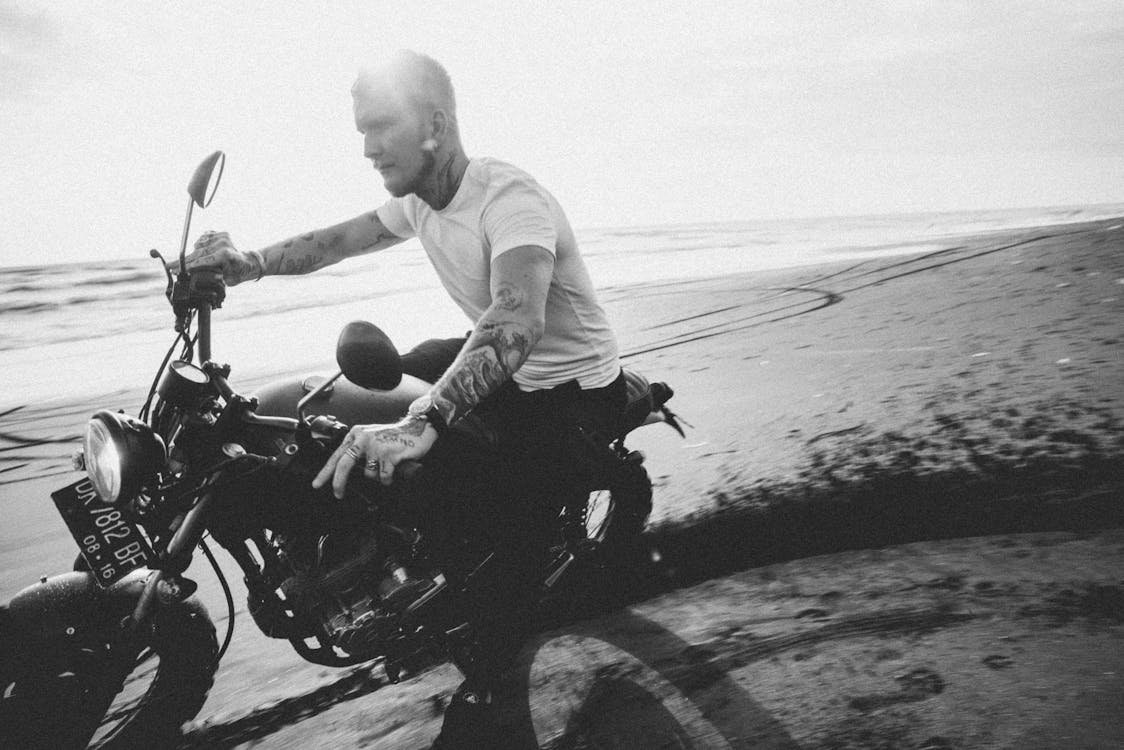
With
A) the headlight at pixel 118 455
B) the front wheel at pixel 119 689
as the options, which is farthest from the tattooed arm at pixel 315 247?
the front wheel at pixel 119 689

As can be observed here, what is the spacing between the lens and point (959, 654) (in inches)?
90.7

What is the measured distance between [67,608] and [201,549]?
0.37 meters

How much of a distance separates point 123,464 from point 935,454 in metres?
3.15

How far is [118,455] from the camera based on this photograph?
197 centimetres

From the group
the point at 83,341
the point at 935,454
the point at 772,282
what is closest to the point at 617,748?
the point at 935,454

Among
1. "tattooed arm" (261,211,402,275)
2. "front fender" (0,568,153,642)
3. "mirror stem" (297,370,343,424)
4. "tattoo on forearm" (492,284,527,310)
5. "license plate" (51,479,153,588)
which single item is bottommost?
"front fender" (0,568,153,642)

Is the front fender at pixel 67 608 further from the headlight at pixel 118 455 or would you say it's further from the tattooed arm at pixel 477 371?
the tattooed arm at pixel 477 371

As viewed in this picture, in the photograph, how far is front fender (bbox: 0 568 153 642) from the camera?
2217 millimetres

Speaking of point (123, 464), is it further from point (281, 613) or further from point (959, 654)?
point (959, 654)

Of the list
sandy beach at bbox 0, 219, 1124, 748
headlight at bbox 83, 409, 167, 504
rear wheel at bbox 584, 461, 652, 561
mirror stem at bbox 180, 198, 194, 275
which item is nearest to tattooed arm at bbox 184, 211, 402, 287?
mirror stem at bbox 180, 198, 194, 275

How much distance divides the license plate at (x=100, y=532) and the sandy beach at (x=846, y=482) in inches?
31.3

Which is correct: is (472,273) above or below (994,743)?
above

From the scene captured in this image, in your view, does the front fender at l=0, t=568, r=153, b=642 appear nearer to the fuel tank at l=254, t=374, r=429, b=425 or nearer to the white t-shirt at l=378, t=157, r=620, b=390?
the fuel tank at l=254, t=374, r=429, b=425

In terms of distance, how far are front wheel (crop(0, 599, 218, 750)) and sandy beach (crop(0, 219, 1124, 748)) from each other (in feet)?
0.56
